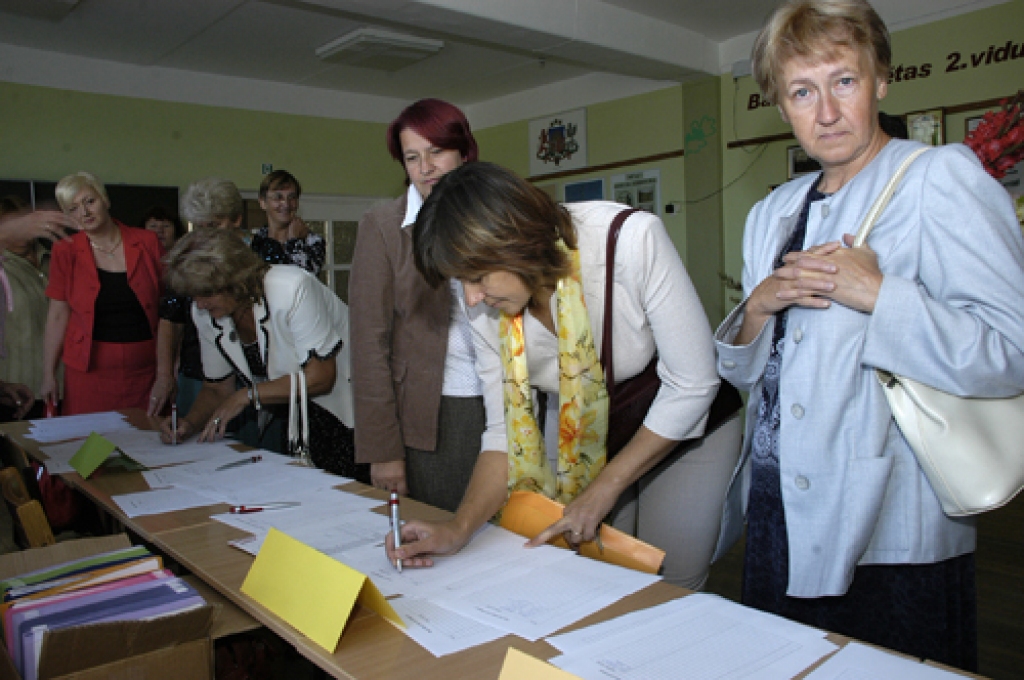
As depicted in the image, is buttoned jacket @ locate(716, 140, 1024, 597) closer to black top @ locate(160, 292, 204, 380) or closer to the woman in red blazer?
black top @ locate(160, 292, 204, 380)

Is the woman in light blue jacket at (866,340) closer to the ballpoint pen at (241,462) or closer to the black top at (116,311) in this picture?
the ballpoint pen at (241,462)

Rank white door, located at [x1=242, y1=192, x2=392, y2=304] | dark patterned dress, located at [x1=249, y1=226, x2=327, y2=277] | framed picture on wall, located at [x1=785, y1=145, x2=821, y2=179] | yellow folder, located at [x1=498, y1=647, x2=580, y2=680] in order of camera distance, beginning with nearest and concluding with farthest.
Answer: yellow folder, located at [x1=498, y1=647, x2=580, y2=680] → dark patterned dress, located at [x1=249, y1=226, x2=327, y2=277] → framed picture on wall, located at [x1=785, y1=145, x2=821, y2=179] → white door, located at [x1=242, y1=192, x2=392, y2=304]

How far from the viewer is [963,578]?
116 cm

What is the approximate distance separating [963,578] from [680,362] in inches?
21.4

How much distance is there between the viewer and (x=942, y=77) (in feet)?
16.8

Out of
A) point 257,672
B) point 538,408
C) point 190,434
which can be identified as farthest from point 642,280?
point 190,434

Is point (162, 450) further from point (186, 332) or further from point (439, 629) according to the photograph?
point (439, 629)

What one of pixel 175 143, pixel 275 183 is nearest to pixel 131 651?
pixel 275 183

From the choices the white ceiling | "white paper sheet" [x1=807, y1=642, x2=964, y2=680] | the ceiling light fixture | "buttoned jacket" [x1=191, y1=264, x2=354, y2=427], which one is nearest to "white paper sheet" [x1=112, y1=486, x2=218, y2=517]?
"buttoned jacket" [x1=191, y1=264, x2=354, y2=427]

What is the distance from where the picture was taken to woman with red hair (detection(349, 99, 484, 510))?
Answer: 1992mm

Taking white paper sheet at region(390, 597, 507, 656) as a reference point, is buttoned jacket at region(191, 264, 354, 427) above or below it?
above

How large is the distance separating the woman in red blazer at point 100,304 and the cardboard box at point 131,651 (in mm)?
2666

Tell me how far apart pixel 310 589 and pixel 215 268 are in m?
1.52

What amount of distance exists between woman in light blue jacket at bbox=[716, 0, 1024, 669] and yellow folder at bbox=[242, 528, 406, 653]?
0.63 meters
